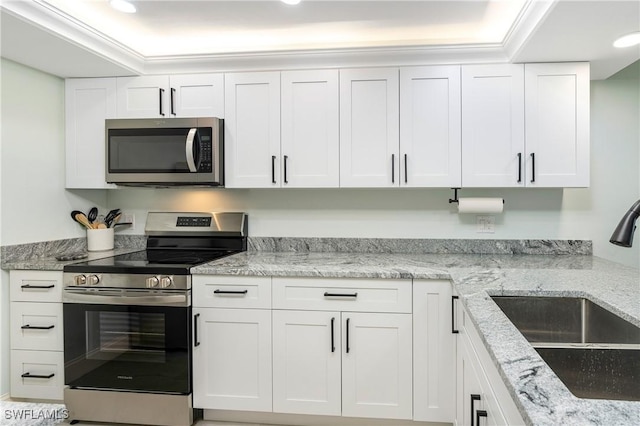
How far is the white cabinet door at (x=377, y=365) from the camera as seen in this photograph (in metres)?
2.22

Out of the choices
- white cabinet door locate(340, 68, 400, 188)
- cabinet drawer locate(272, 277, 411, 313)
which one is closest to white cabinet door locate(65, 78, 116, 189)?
cabinet drawer locate(272, 277, 411, 313)

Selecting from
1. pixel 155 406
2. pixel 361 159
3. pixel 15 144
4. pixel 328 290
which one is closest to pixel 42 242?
pixel 15 144

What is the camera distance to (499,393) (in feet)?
3.60

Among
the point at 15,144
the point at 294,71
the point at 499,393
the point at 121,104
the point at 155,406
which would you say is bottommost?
the point at 155,406

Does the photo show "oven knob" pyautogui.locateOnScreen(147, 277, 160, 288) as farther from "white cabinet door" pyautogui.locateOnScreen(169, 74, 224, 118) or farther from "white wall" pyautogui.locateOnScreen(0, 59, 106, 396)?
"white cabinet door" pyautogui.locateOnScreen(169, 74, 224, 118)

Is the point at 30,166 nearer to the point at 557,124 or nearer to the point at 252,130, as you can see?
the point at 252,130

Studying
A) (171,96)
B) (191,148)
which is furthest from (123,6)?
(191,148)

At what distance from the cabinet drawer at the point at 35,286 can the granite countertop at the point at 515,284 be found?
0.84m

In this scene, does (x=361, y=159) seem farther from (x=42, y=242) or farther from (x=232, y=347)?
(x=42, y=242)

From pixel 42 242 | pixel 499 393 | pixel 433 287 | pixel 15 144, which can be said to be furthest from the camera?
pixel 42 242

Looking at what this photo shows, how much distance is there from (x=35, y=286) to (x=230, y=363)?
4.03 feet

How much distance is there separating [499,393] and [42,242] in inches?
111

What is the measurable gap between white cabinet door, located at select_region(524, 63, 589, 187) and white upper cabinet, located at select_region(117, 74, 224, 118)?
6.38 feet

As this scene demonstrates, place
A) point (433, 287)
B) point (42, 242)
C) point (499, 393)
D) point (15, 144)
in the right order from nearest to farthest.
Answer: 1. point (499, 393)
2. point (433, 287)
3. point (15, 144)
4. point (42, 242)
